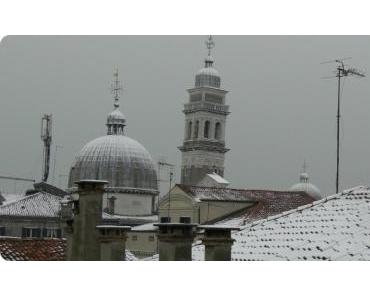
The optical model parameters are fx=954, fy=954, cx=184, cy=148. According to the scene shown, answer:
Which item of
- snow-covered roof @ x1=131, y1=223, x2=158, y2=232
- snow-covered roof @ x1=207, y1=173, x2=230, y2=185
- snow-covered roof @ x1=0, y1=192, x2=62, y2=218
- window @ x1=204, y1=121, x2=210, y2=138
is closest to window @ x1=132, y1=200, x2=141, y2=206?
snow-covered roof @ x1=0, y1=192, x2=62, y2=218

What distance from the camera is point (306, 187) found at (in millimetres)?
10242

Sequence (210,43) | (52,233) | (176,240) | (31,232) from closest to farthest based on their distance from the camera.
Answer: (176,240) < (210,43) < (52,233) < (31,232)

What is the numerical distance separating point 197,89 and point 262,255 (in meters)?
2.38

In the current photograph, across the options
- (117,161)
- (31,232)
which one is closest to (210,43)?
(117,161)

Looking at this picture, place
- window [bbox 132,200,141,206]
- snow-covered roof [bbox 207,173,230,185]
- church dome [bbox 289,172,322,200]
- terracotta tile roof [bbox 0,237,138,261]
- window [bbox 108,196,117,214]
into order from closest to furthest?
terracotta tile roof [bbox 0,237,138,261] < church dome [bbox 289,172,322,200] < snow-covered roof [bbox 207,173,230,185] < window [bbox 108,196,117,214] < window [bbox 132,200,141,206]

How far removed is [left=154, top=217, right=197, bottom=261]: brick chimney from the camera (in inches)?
323

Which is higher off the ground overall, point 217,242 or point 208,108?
point 208,108

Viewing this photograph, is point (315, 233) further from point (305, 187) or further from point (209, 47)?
point (209, 47)

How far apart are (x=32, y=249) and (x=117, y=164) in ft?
10.9

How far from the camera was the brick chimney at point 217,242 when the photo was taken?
26.9ft

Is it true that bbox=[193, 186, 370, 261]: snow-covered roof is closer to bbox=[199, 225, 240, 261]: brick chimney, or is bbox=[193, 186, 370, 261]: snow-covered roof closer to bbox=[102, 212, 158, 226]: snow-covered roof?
bbox=[199, 225, 240, 261]: brick chimney

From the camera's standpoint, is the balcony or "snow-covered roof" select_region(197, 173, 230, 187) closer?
the balcony

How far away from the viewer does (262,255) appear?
877cm

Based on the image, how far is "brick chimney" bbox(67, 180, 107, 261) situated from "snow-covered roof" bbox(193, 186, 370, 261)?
→ 0.99m
